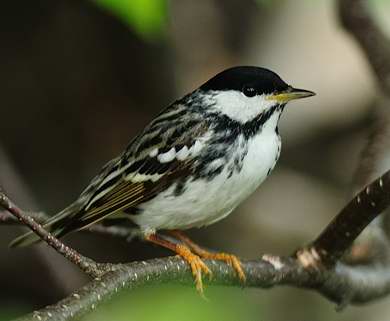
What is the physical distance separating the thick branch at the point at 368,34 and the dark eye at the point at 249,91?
978 millimetres

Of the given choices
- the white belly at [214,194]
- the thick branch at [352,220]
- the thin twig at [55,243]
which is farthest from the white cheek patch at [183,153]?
the thin twig at [55,243]

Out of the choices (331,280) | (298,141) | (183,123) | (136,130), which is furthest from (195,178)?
(298,141)

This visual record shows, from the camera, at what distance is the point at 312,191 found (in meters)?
6.91

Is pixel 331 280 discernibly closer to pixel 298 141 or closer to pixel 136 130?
pixel 136 130

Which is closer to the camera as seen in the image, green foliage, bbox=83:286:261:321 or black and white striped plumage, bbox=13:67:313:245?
green foliage, bbox=83:286:261:321

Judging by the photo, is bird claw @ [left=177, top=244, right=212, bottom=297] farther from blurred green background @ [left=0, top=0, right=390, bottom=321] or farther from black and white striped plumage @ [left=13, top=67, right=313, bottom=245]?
blurred green background @ [left=0, top=0, right=390, bottom=321]

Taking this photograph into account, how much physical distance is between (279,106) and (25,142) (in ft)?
8.85

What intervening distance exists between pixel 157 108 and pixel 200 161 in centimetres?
247

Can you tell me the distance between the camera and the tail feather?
3.67 m

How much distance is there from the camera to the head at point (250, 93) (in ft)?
12.1

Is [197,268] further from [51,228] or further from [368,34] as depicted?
[368,34]

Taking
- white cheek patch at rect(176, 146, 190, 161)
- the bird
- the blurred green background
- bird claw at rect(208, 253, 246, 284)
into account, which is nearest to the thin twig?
bird claw at rect(208, 253, 246, 284)

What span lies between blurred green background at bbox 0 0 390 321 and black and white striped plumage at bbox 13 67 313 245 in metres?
0.99

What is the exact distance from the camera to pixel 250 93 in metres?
3.75
